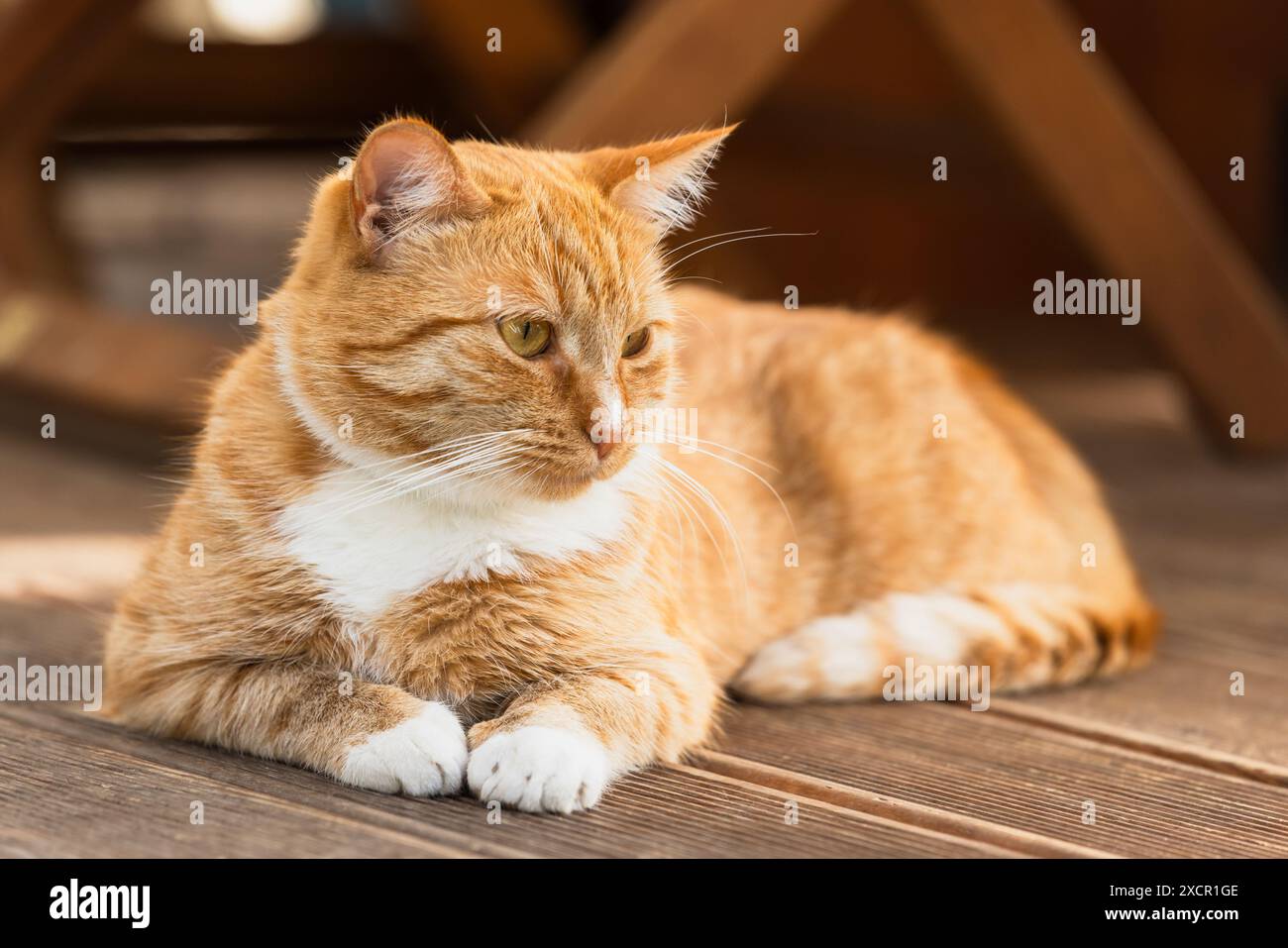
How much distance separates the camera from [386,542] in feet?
5.96

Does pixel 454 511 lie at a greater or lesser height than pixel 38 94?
lesser

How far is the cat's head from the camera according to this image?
1.71m

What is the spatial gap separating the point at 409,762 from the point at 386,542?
0.29 m

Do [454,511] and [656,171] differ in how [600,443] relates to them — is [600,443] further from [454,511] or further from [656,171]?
[656,171]

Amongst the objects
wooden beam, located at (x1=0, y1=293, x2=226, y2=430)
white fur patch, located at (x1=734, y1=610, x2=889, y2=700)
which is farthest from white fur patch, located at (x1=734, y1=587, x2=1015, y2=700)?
wooden beam, located at (x1=0, y1=293, x2=226, y2=430)

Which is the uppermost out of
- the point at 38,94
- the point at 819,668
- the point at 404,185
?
the point at 38,94

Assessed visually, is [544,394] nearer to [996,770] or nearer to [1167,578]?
[996,770]

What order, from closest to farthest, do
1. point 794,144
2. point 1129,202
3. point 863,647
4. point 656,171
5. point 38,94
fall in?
1. point 656,171
2. point 863,647
3. point 1129,202
4. point 38,94
5. point 794,144

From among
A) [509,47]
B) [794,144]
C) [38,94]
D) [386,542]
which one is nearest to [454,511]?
[386,542]

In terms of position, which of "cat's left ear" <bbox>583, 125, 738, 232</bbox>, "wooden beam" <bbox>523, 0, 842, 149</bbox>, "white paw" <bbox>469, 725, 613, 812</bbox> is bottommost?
"white paw" <bbox>469, 725, 613, 812</bbox>

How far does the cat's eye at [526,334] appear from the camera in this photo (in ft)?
5.67

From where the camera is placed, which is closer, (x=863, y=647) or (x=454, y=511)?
(x=454, y=511)

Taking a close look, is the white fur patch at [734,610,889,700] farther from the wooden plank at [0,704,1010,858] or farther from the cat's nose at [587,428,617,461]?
the cat's nose at [587,428,617,461]

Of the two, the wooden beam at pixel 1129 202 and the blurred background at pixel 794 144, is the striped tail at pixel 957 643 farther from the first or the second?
the wooden beam at pixel 1129 202
